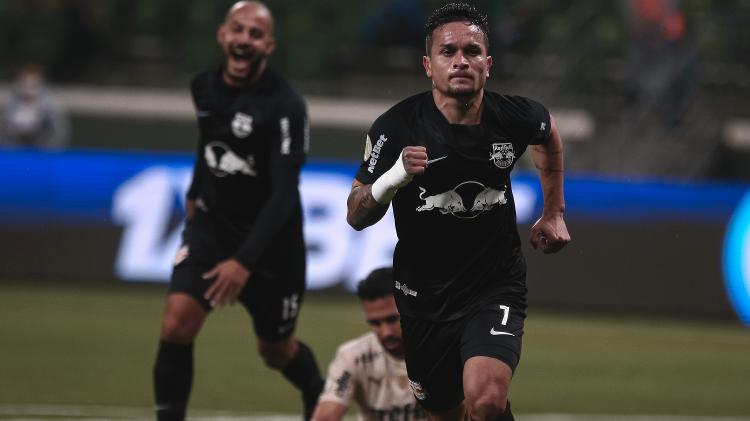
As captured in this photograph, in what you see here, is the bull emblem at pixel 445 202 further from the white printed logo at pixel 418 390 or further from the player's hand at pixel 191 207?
the player's hand at pixel 191 207

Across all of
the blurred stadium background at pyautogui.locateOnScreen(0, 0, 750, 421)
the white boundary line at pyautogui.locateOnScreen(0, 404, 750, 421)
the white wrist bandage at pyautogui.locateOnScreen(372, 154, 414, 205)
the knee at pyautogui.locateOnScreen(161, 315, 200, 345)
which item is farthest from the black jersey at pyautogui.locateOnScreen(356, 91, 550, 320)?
the blurred stadium background at pyautogui.locateOnScreen(0, 0, 750, 421)

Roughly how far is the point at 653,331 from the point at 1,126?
9794 mm

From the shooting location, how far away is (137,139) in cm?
1861

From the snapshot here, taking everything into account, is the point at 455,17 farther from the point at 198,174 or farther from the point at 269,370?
the point at 269,370

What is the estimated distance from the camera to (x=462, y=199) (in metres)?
5.85

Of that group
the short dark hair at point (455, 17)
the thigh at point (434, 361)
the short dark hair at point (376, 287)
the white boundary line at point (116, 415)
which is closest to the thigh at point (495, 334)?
the thigh at point (434, 361)

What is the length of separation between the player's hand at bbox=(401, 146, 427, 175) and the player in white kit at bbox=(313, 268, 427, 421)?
1637 millimetres

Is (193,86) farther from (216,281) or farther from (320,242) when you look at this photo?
(320,242)

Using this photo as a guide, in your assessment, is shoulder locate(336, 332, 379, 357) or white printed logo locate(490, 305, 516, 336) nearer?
white printed logo locate(490, 305, 516, 336)

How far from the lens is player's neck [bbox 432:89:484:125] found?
5.86 meters

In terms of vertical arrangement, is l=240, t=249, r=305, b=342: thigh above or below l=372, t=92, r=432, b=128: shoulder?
below

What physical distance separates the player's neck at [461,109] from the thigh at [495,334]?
0.79 metres

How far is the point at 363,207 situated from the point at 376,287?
1.29m

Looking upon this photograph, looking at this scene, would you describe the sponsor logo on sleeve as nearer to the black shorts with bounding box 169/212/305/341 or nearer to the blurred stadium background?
the black shorts with bounding box 169/212/305/341
